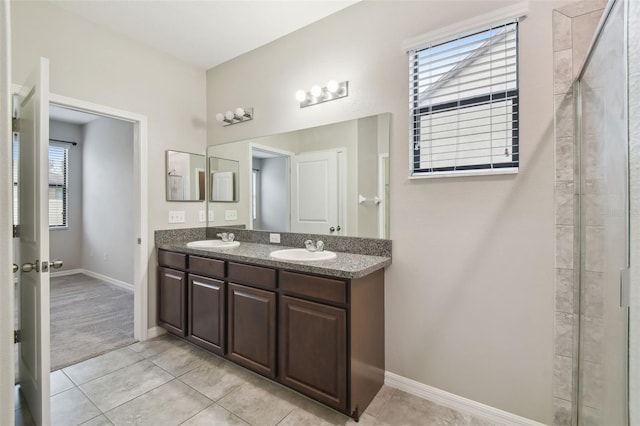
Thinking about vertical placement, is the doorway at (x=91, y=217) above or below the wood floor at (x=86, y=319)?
above

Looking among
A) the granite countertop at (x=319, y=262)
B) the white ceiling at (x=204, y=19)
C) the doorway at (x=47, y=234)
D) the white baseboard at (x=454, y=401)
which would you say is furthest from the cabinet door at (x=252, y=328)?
the white ceiling at (x=204, y=19)

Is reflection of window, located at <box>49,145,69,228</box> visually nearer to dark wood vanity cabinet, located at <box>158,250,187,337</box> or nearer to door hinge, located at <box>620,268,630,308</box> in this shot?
dark wood vanity cabinet, located at <box>158,250,187,337</box>

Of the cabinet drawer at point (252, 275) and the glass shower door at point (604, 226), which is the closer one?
the glass shower door at point (604, 226)

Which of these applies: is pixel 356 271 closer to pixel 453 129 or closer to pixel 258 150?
pixel 453 129

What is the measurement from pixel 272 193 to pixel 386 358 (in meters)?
1.62

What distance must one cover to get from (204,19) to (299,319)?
2406mm

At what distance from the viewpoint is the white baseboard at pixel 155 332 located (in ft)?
8.94

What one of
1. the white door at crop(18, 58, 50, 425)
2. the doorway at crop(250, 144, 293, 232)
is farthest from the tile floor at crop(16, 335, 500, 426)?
the doorway at crop(250, 144, 293, 232)

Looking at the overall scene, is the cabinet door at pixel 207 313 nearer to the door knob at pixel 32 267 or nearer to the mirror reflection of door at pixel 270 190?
the mirror reflection of door at pixel 270 190

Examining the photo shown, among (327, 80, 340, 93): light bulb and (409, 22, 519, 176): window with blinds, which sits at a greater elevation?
(327, 80, 340, 93): light bulb

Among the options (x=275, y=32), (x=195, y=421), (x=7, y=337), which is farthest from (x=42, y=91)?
(x=195, y=421)

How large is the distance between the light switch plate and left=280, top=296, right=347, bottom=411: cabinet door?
1.68 m

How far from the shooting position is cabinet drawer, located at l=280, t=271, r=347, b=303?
1609 millimetres

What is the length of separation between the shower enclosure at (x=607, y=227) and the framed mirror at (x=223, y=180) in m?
2.59
